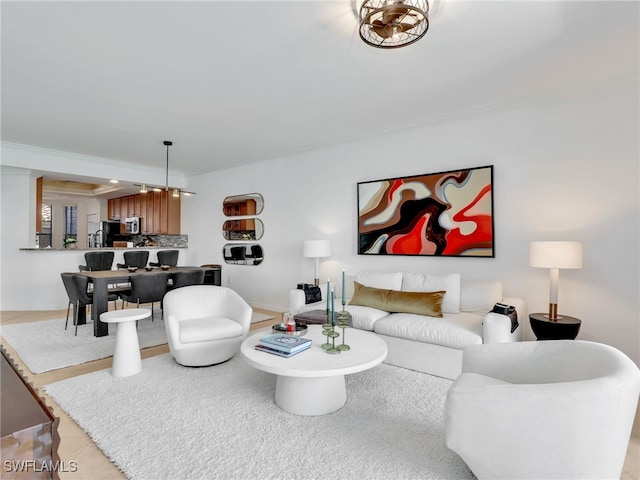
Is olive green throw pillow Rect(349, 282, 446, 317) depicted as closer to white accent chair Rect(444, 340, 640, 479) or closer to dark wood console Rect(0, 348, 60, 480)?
white accent chair Rect(444, 340, 640, 479)

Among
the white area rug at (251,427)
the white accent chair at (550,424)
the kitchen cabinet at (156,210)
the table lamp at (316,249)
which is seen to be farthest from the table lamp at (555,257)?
the kitchen cabinet at (156,210)

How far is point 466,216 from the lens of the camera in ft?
12.5

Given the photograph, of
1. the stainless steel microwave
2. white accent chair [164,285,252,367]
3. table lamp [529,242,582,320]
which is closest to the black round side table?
table lamp [529,242,582,320]

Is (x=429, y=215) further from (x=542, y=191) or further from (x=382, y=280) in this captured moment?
(x=542, y=191)

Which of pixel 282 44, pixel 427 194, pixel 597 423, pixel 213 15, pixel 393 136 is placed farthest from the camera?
pixel 393 136

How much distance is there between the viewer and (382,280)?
3.93m

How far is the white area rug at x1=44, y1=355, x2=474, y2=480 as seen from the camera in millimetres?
1777

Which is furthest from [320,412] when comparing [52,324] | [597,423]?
[52,324]

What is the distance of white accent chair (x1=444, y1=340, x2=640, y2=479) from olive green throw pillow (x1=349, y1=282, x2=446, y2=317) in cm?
167

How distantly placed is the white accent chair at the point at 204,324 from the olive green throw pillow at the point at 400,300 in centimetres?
126

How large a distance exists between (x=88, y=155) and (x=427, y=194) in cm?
537

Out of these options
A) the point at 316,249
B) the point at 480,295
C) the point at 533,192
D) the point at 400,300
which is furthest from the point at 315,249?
the point at 533,192

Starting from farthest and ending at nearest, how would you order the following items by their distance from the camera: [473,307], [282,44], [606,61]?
[473,307]
[606,61]
[282,44]

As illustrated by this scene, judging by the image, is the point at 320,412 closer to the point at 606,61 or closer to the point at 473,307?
the point at 473,307
